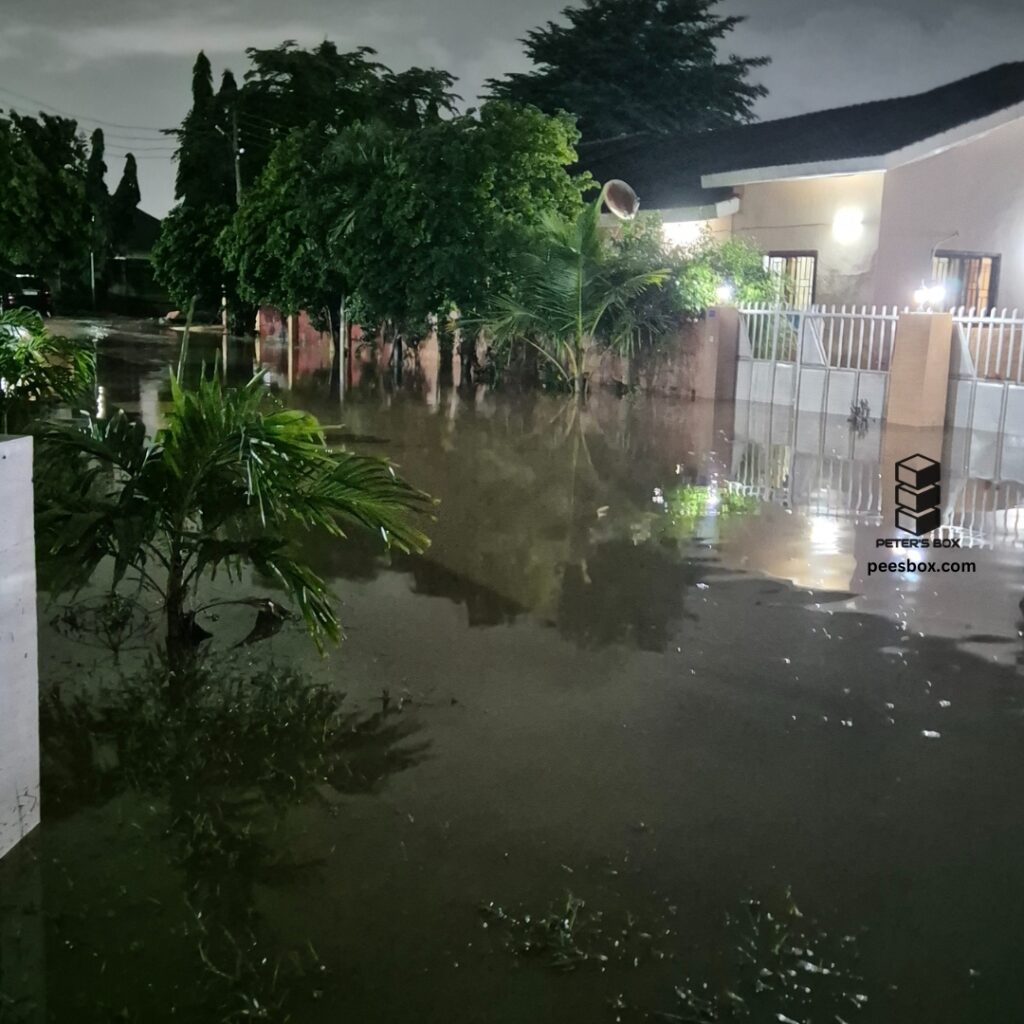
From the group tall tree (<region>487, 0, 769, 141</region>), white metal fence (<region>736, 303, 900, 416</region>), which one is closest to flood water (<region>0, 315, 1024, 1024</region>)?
white metal fence (<region>736, 303, 900, 416</region>)

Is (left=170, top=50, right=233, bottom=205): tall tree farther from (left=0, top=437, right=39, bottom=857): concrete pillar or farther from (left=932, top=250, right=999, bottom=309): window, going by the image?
(left=0, top=437, right=39, bottom=857): concrete pillar

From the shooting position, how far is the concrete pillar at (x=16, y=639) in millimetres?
3371

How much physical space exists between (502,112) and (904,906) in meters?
18.2

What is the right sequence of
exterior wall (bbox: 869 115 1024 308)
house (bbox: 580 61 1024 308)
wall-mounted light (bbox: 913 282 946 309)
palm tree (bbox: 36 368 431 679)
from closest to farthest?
palm tree (bbox: 36 368 431 679) < wall-mounted light (bbox: 913 282 946 309) < house (bbox: 580 61 1024 308) < exterior wall (bbox: 869 115 1024 308)

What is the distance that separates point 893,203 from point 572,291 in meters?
5.19

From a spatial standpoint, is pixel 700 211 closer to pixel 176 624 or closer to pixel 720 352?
pixel 720 352

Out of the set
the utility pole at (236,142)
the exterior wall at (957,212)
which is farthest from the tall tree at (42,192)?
the exterior wall at (957,212)

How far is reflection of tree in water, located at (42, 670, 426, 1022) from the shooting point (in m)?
3.01

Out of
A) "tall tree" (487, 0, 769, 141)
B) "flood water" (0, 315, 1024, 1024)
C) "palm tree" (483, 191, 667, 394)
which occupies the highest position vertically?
"tall tree" (487, 0, 769, 141)

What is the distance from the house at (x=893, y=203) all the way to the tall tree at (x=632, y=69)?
71.8 feet

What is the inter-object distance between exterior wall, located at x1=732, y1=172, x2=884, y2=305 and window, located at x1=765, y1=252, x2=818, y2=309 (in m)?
0.13

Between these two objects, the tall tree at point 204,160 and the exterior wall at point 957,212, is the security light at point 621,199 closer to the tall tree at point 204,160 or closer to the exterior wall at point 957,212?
the exterior wall at point 957,212

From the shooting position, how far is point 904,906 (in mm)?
3412

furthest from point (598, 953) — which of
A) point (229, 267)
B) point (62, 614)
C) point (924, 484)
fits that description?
point (229, 267)
